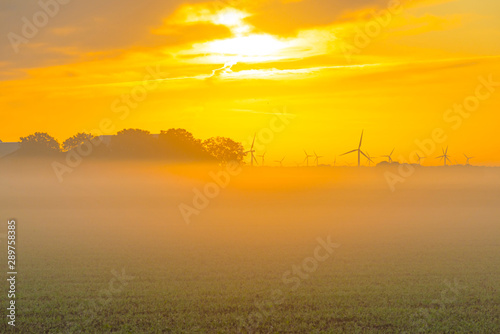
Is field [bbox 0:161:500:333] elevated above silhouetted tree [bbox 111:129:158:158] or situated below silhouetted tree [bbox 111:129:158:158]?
below

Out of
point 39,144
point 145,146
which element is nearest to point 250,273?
point 145,146

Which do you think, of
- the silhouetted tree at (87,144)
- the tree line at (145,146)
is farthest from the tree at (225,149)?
the silhouetted tree at (87,144)

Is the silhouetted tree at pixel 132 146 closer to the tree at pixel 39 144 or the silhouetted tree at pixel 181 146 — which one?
the silhouetted tree at pixel 181 146

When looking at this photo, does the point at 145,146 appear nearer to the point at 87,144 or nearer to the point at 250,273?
the point at 87,144

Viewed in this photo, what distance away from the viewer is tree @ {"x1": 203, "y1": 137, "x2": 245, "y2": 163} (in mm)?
116500

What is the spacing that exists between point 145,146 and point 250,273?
83338mm

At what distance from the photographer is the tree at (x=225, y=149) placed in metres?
116

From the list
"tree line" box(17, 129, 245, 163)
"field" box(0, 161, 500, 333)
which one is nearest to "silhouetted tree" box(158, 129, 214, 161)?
"tree line" box(17, 129, 245, 163)

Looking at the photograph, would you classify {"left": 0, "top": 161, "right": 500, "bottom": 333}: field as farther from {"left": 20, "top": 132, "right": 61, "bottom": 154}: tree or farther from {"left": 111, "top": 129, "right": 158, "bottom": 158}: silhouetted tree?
{"left": 20, "top": 132, "right": 61, "bottom": 154}: tree

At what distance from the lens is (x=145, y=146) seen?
10788 cm

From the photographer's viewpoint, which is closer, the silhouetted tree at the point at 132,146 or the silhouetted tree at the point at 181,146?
the silhouetted tree at the point at 132,146

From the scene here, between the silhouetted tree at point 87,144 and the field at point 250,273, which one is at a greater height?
the silhouetted tree at point 87,144

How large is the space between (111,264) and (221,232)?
2021cm

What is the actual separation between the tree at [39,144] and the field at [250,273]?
114 feet
